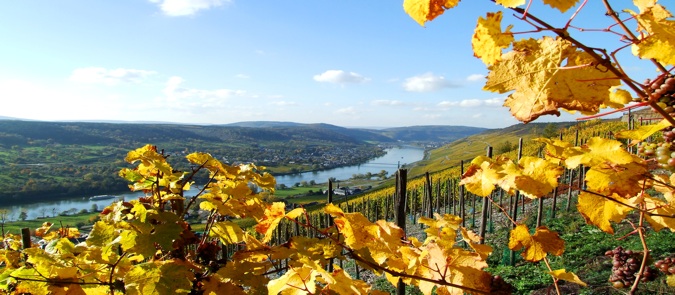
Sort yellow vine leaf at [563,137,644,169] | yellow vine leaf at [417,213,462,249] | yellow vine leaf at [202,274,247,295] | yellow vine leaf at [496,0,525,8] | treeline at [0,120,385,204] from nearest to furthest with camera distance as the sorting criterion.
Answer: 1. yellow vine leaf at [496,0,525,8]
2. yellow vine leaf at [563,137,644,169]
3. yellow vine leaf at [417,213,462,249]
4. yellow vine leaf at [202,274,247,295]
5. treeline at [0,120,385,204]

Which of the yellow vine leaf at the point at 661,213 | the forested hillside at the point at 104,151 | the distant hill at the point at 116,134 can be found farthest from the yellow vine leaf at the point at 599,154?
the distant hill at the point at 116,134

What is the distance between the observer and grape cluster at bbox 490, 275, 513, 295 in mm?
1078

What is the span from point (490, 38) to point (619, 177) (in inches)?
19.6

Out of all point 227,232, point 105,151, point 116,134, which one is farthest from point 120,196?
point 116,134

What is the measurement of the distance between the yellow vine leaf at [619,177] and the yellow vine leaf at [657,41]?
31cm

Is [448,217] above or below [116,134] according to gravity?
above

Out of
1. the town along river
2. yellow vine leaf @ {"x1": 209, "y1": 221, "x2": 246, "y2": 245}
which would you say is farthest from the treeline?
yellow vine leaf @ {"x1": 209, "y1": 221, "x2": 246, "y2": 245}

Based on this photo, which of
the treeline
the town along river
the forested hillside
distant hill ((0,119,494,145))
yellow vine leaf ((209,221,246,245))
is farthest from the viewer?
distant hill ((0,119,494,145))

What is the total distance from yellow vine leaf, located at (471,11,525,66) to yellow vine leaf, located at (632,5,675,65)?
22 cm

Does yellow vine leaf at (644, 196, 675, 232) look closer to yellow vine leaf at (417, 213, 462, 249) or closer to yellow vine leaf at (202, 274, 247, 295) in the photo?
yellow vine leaf at (417, 213, 462, 249)

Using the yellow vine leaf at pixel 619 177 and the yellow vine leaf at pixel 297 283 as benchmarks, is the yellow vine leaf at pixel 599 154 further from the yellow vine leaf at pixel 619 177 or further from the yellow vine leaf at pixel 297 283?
the yellow vine leaf at pixel 297 283

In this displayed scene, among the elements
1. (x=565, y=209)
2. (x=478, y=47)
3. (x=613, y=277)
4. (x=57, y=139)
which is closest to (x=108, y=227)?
(x=478, y=47)

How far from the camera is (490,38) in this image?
2.43ft

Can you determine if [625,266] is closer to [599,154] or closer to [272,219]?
[599,154]
